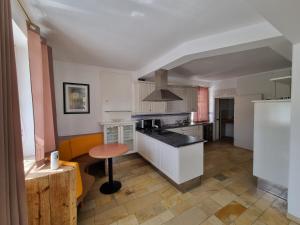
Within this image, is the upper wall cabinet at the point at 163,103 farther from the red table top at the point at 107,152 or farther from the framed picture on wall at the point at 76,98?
the red table top at the point at 107,152

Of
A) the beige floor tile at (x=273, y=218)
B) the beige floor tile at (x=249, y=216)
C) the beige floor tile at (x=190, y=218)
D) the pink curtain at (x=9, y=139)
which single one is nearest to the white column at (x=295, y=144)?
the beige floor tile at (x=273, y=218)

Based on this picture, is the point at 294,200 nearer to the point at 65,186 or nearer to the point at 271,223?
the point at 271,223

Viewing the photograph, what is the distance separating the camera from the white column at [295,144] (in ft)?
5.40

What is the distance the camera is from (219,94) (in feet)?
17.9

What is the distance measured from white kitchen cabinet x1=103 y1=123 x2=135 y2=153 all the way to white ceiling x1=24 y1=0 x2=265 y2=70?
1.93 m

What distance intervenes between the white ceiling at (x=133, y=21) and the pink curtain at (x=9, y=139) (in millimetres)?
777

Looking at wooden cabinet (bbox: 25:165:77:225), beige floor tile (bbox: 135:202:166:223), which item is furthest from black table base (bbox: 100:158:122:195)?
wooden cabinet (bbox: 25:165:77:225)

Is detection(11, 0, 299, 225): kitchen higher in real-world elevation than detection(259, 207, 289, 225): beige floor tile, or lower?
higher

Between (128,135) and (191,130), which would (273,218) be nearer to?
(191,130)

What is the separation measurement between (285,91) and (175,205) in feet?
14.3

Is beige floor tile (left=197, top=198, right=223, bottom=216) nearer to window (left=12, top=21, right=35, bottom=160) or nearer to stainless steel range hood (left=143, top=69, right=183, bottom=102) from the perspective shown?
stainless steel range hood (left=143, top=69, right=183, bottom=102)

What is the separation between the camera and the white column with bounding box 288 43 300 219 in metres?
1.65

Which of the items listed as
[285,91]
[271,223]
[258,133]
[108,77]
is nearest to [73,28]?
[108,77]

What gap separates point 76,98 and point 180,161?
9.23 feet
